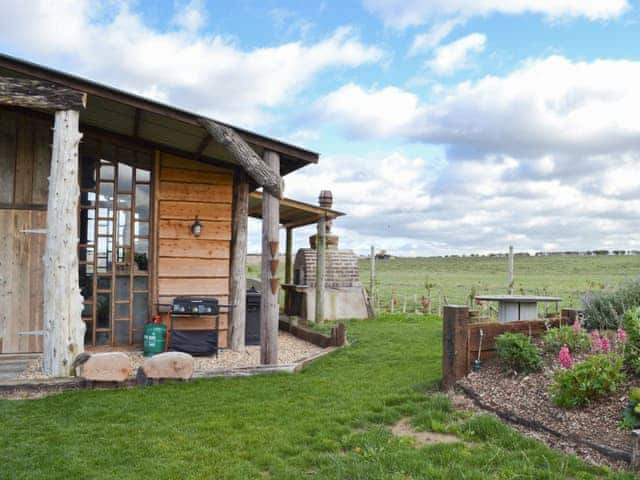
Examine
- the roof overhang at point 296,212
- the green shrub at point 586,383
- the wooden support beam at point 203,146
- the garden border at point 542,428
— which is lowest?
the garden border at point 542,428

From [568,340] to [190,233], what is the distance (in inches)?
233

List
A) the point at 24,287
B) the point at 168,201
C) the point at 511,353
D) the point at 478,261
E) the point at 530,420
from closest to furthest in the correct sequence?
the point at 530,420, the point at 511,353, the point at 24,287, the point at 168,201, the point at 478,261

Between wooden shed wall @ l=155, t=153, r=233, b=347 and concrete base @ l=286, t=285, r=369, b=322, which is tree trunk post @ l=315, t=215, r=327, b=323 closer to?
concrete base @ l=286, t=285, r=369, b=322

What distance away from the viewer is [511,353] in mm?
5883

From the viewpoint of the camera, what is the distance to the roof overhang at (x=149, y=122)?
23.2 ft

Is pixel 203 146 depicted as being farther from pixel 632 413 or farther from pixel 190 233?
pixel 632 413

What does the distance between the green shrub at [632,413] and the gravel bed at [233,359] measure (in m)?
4.68

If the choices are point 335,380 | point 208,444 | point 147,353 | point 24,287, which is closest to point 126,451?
point 208,444

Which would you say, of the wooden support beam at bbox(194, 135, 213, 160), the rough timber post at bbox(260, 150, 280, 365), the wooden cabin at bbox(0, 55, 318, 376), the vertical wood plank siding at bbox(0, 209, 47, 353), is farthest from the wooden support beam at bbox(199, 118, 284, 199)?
the vertical wood plank siding at bbox(0, 209, 47, 353)

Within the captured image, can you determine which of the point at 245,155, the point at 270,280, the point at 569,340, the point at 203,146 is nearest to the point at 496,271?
the point at 203,146

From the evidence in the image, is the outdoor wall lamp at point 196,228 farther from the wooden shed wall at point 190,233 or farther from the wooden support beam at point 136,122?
the wooden support beam at point 136,122

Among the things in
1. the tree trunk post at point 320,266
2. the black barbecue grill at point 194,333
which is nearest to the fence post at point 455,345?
the black barbecue grill at point 194,333

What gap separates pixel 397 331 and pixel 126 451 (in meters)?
8.30

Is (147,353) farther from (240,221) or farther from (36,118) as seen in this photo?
Answer: (36,118)
